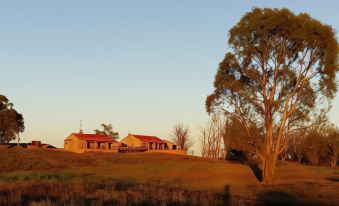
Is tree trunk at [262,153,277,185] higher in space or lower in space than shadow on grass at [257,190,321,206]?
higher

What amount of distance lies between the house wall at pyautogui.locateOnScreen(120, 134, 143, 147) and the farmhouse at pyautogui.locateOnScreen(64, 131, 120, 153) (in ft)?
17.0

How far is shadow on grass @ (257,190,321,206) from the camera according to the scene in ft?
77.7

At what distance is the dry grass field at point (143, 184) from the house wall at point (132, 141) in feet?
94.9

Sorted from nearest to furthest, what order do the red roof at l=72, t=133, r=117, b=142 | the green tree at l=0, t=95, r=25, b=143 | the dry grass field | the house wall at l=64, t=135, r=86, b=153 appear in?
1. the dry grass field
2. the green tree at l=0, t=95, r=25, b=143
3. the house wall at l=64, t=135, r=86, b=153
4. the red roof at l=72, t=133, r=117, b=142

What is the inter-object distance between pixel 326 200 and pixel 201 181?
569 inches

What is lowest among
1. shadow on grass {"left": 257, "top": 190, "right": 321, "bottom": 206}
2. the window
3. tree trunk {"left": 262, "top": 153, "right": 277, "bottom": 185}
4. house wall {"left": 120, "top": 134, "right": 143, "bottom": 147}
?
shadow on grass {"left": 257, "top": 190, "right": 321, "bottom": 206}

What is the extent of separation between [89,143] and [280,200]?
69.3 meters

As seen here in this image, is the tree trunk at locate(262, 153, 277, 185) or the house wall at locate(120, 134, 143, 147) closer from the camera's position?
the tree trunk at locate(262, 153, 277, 185)

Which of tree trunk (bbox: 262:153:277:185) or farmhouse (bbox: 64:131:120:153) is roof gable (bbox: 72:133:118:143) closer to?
farmhouse (bbox: 64:131:120:153)

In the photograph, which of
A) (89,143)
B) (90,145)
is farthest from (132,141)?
(89,143)

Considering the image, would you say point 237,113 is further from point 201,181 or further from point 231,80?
point 201,181

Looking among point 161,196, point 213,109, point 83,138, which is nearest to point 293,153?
point 83,138

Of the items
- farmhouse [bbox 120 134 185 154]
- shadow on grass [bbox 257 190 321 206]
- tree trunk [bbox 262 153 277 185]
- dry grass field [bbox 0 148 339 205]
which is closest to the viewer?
dry grass field [bbox 0 148 339 205]

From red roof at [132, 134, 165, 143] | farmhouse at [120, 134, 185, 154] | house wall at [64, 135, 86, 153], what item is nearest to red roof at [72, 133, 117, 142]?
house wall at [64, 135, 86, 153]
